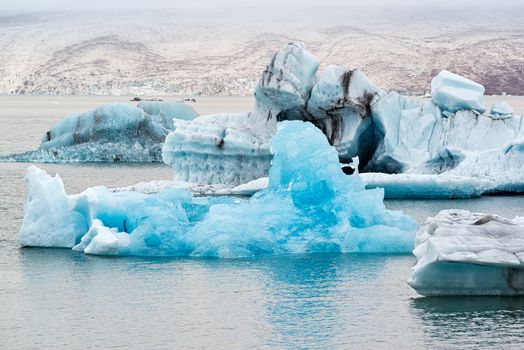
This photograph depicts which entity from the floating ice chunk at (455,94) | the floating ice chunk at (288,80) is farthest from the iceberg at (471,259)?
the floating ice chunk at (455,94)

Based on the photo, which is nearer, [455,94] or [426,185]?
[426,185]

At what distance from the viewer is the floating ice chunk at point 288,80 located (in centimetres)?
2011

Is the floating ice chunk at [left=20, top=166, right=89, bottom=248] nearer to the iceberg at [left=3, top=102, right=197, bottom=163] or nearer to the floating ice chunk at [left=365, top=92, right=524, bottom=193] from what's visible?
the floating ice chunk at [left=365, top=92, right=524, bottom=193]

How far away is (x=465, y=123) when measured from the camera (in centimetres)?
2055

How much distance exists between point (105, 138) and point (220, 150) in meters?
8.21

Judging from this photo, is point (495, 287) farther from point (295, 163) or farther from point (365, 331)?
point (295, 163)

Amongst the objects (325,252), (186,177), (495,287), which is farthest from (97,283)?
(186,177)

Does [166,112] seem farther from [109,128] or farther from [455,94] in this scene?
[455,94]

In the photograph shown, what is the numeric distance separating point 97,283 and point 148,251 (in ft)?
5.57

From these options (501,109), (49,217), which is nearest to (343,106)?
(501,109)

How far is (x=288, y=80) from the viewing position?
20156 millimetres

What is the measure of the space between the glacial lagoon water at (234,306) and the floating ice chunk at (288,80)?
7.29 metres

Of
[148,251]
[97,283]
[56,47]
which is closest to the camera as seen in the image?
[97,283]

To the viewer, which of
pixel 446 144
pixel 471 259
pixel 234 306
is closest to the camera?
pixel 471 259
